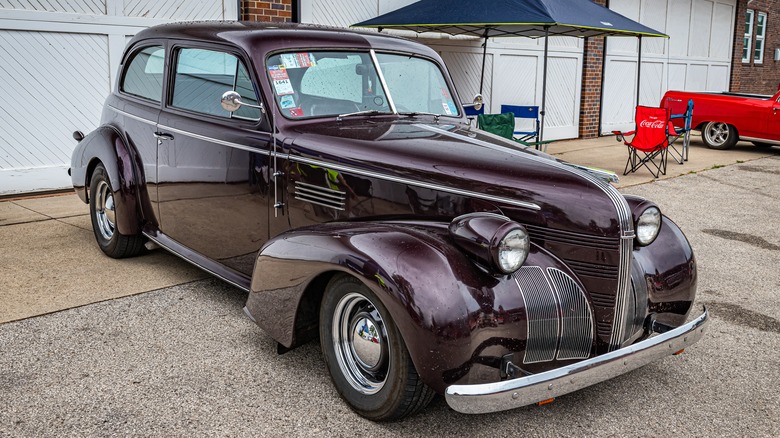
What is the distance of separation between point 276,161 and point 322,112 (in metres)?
0.39

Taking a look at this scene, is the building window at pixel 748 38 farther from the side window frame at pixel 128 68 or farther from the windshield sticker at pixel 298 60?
the windshield sticker at pixel 298 60

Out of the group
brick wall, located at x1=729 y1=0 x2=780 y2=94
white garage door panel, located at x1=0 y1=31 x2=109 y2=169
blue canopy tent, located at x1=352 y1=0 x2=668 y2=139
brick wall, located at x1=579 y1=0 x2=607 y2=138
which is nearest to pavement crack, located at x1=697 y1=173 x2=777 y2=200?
blue canopy tent, located at x1=352 y1=0 x2=668 y2=139

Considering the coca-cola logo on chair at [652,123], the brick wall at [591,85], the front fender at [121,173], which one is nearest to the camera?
the front fender at [121,173]

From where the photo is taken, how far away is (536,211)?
3156 millimetres

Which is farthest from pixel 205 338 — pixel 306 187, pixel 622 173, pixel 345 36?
pixel 622 173

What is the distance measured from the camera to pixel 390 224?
3.31m

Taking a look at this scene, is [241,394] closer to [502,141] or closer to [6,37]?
[502,141]

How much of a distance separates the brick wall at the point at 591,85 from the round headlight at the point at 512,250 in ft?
42.0

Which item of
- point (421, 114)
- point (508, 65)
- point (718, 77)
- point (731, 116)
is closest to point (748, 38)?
point (718, 77)

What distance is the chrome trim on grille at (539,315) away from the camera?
2896mm

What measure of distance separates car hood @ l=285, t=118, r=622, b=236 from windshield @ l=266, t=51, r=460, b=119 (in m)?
0.12

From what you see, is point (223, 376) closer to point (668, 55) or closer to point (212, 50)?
point (212, 50)

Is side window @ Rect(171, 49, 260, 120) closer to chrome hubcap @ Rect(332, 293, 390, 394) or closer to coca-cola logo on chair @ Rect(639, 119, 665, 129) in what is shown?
chrome hubcap @ Rect(332, 293, 390, 394)

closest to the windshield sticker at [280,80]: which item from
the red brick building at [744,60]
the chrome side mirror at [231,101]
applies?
the chrome side mirror at [231,101]
